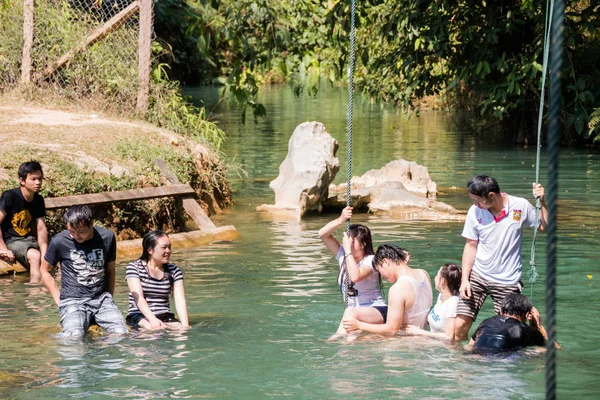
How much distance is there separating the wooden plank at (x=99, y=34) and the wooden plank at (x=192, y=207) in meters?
4.05

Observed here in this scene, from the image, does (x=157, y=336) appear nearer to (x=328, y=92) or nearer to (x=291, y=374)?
(x=291, y=374)

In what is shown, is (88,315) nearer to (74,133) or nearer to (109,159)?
(109,159)

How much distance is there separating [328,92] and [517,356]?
3893 cm

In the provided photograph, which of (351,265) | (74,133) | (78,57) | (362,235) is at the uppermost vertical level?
(78,57)

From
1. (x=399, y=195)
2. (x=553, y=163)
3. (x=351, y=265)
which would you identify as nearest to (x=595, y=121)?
(x=399, y=195)

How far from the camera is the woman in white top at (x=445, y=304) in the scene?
301 inches

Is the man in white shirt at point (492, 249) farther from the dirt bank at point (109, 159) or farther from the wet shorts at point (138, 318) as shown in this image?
the dirt bank at point (109, 159)

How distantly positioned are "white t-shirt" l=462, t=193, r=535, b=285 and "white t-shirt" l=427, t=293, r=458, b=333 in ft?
1.24

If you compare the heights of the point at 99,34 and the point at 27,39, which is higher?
the point at 99,34

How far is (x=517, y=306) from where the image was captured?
7012mm

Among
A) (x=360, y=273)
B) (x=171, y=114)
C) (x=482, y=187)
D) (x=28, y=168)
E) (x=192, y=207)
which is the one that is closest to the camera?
(x=482, y=187)

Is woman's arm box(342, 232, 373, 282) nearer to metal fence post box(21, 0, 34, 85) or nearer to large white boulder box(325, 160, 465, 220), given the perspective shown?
large white boulder box(325, 160, 465, 220)

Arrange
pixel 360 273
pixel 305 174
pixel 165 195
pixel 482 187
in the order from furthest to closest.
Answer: pixel 305 174, pixel 165 195, pixel 360 273, pixel 482 187

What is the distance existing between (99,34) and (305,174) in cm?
482
